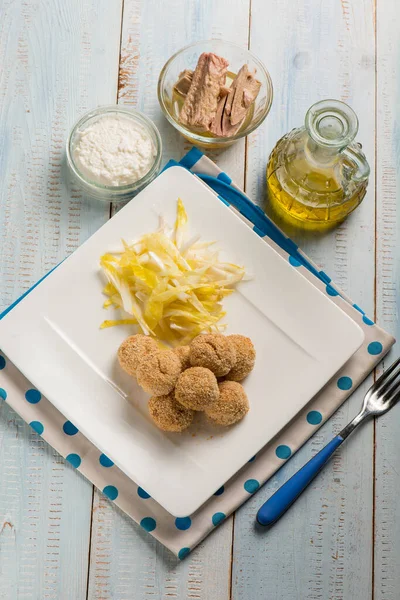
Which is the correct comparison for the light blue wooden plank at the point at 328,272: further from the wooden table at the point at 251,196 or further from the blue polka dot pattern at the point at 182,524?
the blue polka dot pattern at the point at 182,524

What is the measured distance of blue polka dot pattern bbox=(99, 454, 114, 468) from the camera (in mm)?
2020

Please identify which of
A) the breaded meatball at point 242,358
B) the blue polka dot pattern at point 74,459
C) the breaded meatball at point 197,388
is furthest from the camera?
the blue polka dot pattern at point 74,459

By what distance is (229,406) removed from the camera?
6.18 ft

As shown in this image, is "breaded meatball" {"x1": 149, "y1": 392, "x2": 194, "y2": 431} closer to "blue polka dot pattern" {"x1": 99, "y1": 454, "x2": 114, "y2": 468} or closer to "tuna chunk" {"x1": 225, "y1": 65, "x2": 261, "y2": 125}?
"blue polka dot pattern" {"x1": 99, "y1": 454, "x2": 114, "y2": 468}

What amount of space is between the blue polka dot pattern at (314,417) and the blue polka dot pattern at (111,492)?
0.61 metres

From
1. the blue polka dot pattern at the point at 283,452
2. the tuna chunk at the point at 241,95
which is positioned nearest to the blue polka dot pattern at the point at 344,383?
the blue polka dot pattern at the point at 283,452

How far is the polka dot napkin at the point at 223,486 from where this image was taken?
200cm

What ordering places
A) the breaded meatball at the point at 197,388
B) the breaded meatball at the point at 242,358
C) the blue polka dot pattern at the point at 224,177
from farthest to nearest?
the blue polka dot pattern at the point at 224,177 → the breaded meatball at the point at 242,358 → the breaded meatball at the point at 197,388

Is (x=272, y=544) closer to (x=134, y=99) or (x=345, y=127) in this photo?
(x=345, y=127)

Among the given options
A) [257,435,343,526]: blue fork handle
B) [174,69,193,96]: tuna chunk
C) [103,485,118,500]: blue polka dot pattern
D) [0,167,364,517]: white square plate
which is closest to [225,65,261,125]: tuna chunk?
[174,69,193,96]: tuna chunk

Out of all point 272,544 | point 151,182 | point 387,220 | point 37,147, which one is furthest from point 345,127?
point 272,544

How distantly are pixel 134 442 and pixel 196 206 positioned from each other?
28.3 inches

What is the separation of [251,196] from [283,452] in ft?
2.62

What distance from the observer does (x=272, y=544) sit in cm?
204
